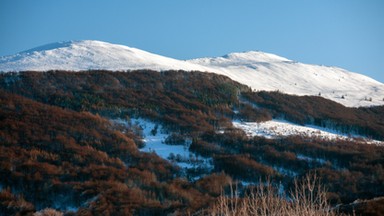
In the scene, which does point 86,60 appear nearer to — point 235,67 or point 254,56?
point 235,67

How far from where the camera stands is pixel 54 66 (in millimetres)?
34375

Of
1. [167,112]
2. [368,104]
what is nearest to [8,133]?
[167,112]

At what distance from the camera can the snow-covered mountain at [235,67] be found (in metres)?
36.4

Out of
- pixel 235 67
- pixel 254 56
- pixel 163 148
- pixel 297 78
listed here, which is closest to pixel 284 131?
pixel 163 148

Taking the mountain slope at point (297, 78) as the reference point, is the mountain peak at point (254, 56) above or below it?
above

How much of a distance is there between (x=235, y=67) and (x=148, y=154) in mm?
30357

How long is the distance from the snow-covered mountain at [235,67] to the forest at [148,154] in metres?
7.58

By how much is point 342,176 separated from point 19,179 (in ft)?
38.1

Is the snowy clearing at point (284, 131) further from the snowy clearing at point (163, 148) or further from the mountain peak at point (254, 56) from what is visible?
the mountain peak at point (254, 56)

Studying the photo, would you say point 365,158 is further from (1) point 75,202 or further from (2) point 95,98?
(2) point 95,98

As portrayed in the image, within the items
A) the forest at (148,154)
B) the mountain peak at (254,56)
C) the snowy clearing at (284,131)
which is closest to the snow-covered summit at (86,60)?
the forest at (148,154)

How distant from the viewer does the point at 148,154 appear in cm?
1817

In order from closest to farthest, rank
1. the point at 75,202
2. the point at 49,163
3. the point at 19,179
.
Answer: the point at 75,202
the point at 19,179
the point at 49,163

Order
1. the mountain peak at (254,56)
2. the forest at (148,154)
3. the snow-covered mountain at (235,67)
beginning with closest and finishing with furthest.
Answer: the forest at (148,154) < the snow-covered mountain at (235,67) < the mountain peak at (254,56)
